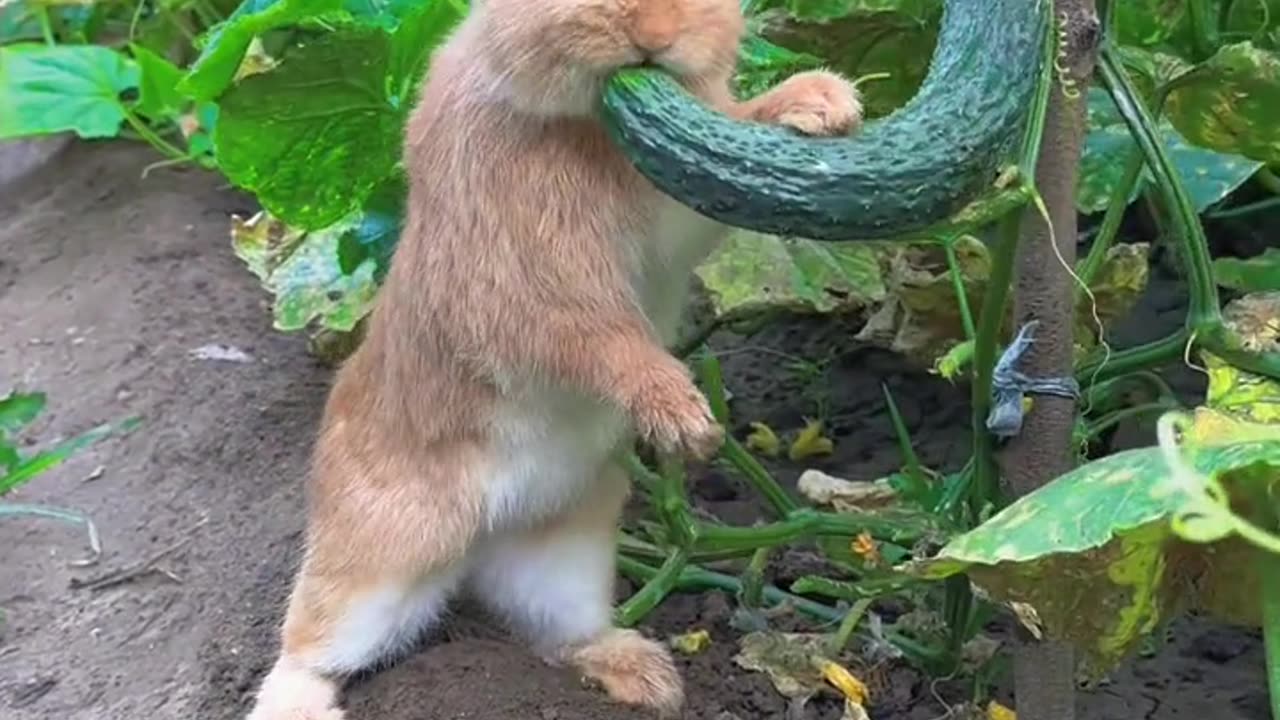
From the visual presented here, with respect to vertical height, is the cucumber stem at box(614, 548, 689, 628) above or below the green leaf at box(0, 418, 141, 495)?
above

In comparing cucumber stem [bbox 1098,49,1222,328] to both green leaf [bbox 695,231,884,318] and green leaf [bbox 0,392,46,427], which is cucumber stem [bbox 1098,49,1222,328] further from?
green leaf [bbox 0,392,46,427]

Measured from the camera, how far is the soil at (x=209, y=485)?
183 centimetres

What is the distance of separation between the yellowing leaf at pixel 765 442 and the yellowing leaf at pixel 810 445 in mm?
21

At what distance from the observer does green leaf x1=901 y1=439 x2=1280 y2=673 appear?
1164mm

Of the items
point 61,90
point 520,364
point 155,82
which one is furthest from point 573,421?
point 61,90

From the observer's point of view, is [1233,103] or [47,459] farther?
[47,459]

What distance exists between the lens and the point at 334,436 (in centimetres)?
171

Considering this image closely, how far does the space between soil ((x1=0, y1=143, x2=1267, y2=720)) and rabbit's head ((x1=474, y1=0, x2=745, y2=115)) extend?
62cm

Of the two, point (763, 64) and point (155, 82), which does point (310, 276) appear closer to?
point (155, 82)

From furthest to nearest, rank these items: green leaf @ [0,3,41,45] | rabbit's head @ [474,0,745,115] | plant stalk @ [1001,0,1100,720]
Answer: green leaf @ [0,3,41,45] → plant stalk @ [1001,0,1100,720] → rabbit's head @ [474,0,745,115]

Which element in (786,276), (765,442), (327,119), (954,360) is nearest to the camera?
(954,360)

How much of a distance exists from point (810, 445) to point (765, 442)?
0.19 ft

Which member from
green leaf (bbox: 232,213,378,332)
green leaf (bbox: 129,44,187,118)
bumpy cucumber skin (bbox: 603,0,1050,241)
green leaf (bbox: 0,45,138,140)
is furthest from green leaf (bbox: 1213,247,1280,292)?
green leaf (bbox: 0,45,138,140)

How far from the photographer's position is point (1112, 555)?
1268mm
